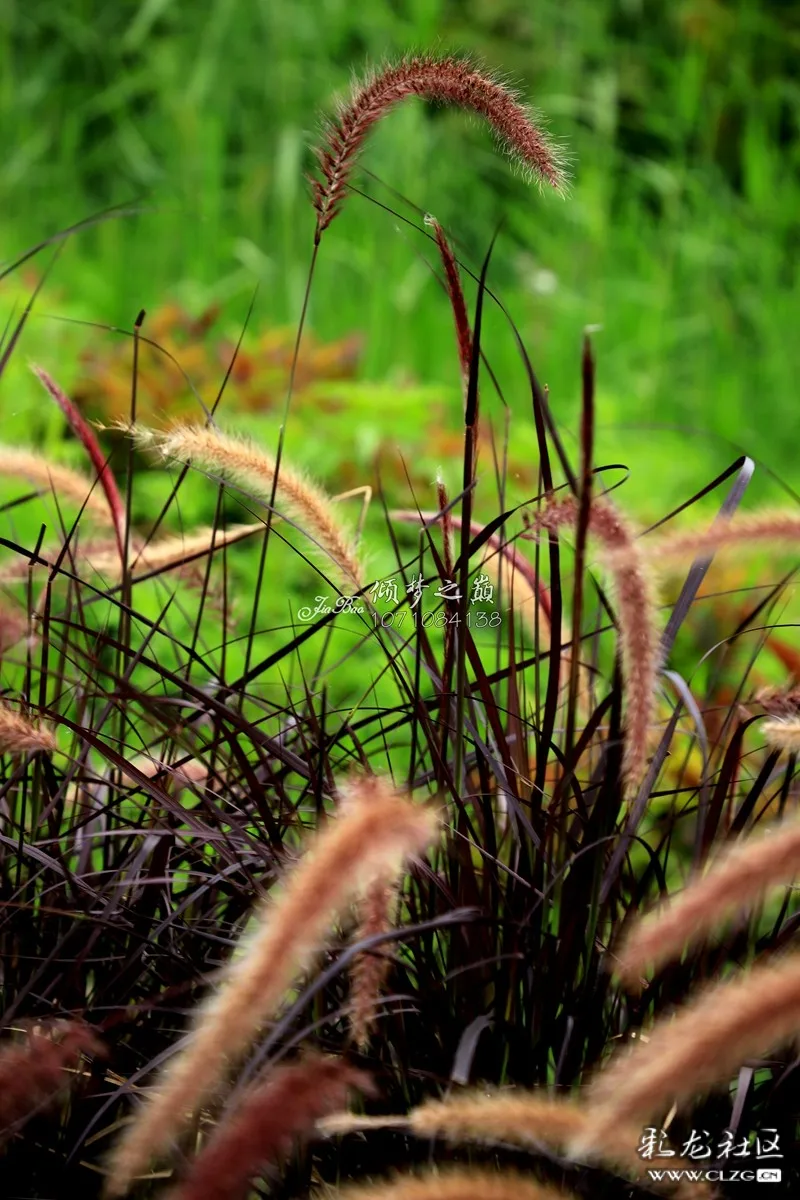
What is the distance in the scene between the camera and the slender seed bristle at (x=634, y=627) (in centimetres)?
101

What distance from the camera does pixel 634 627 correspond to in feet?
3.32

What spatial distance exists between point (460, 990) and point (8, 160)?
5.55 meters

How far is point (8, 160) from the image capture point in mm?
5980

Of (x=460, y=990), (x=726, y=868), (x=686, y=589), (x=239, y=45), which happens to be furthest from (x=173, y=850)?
(x=239, y=45)

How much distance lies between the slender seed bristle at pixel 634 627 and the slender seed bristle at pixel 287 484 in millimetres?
317

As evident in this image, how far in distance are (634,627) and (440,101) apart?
25.1 inches

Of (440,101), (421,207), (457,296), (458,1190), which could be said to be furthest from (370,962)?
(421,207)

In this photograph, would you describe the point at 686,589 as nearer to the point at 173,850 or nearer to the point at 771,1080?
the point at 771,1080

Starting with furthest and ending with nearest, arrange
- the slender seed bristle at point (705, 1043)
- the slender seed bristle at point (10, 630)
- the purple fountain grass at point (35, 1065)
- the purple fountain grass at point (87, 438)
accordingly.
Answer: the slender seed bristle at point (10, 630), the purple fountain grass at point (87, 438), the purple fountain grass at point (35, 1065), the slender seed bristle at point (705, 1043)

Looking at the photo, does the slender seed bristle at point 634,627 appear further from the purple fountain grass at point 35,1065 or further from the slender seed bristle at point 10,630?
the slender seed bristle at point 10,630

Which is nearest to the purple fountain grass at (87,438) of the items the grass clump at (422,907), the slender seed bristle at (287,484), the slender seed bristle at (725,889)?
the grass clump at (422,907)

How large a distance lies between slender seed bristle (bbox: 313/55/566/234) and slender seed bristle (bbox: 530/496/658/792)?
0.43 m

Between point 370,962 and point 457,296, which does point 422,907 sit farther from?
point 457,296

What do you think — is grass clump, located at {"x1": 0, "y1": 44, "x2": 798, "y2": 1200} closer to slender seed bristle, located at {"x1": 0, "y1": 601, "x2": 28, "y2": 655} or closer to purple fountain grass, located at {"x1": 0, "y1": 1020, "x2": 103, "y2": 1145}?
purple fountain grass, located at {"x1": 0, "y1": 1020, "x2": 103, "y2": 1145}
